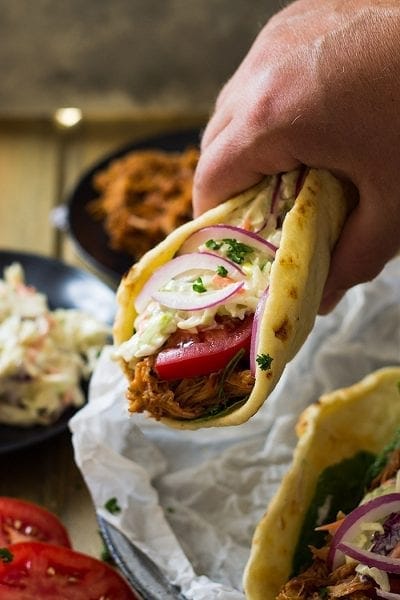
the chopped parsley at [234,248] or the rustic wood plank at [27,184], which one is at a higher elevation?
the chopped parsley at [234,248]

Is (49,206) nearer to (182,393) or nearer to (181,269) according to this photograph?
(181,269)

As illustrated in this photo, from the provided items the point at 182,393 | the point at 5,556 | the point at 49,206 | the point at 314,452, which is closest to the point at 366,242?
the point at 182,393

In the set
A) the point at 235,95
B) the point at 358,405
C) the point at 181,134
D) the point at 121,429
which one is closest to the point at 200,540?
the point at 121,429

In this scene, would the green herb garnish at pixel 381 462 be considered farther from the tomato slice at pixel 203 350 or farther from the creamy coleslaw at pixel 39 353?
the creamy coleslaw at pixel 39 353

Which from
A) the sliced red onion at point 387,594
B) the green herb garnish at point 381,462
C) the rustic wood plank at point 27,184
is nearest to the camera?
the sliced red onion at point 387,594

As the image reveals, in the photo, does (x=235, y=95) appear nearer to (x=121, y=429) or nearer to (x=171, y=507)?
(x=121, y=429)

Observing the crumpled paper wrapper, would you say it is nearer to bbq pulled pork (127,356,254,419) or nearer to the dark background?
bbq pulled pork (127,356,254,419)

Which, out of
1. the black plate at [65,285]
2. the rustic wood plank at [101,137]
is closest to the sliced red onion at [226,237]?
the black plate at [65,285]
